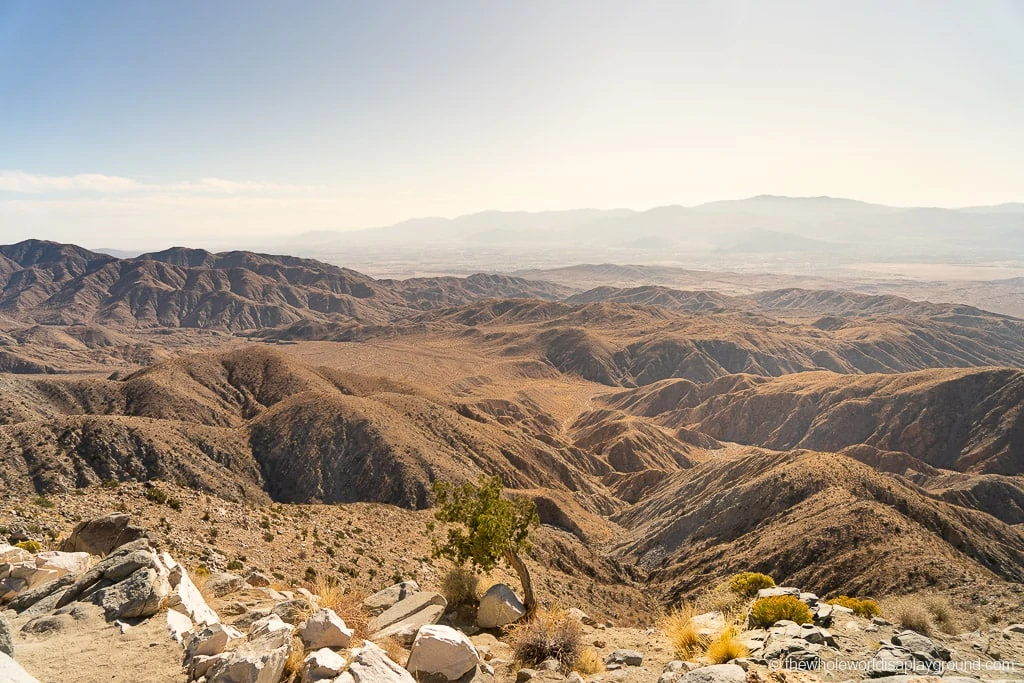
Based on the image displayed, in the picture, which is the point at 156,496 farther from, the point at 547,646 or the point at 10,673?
the point at 10,673

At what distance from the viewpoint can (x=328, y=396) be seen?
2387 inches

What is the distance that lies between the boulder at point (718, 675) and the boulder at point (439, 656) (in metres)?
4.21

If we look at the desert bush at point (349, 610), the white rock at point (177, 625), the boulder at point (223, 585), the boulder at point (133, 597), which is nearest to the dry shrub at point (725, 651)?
the desert bush at point (349, 610)

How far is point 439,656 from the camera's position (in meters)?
10.6

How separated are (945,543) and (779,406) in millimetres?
60547

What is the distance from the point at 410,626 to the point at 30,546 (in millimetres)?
13220

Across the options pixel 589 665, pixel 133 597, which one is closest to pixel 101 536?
pixel 133 597

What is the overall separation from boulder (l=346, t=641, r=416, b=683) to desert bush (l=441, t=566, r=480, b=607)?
7.02 m

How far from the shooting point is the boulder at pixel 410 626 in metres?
12.0

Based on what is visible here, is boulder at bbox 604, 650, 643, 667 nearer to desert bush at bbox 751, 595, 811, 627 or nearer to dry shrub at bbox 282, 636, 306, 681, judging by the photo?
desert bush at bbox 751, 595, 811, 627

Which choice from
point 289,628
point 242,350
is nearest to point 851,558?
point 289,628

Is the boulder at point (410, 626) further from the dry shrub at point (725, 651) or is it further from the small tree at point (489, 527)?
the dry shrub at point (725, 651)

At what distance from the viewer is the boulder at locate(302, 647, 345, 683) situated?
875cm

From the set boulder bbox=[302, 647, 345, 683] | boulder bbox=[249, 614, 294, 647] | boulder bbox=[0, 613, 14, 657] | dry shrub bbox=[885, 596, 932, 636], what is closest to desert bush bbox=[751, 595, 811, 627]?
dry shrub bbox=[885, 596, 932, 636]
